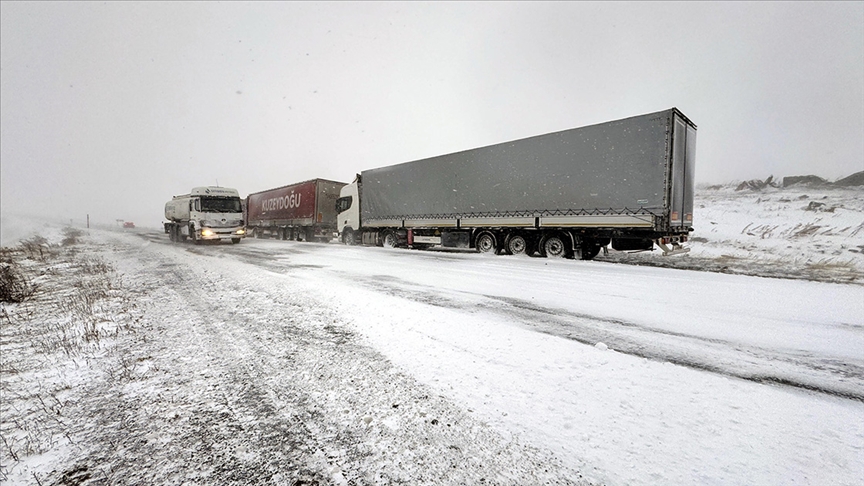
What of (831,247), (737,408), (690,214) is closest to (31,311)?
(737,408)

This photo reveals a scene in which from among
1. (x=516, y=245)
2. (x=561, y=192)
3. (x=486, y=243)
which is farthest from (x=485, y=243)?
(x=561, y=192)

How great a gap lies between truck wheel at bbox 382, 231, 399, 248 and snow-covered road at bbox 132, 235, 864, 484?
10.4 metres

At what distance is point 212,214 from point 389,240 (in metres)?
9.57

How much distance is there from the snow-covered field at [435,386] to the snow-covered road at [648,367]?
2cm

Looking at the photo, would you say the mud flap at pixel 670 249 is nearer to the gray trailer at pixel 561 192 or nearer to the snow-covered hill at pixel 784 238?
the gray trailer at pixel 561 192

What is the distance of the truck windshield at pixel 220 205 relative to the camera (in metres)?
16.9

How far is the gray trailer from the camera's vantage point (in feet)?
29.0

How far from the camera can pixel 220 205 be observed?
683 inches

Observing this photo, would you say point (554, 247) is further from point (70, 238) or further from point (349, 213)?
point (70, 238)

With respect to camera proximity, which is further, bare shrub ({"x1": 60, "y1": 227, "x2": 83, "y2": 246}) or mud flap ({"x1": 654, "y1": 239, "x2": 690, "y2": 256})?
bare shrub ({"x1": 60, "y1": 227, "x2": 83, "y2": 246})

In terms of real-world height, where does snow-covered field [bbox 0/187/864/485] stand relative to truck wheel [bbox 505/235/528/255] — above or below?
below

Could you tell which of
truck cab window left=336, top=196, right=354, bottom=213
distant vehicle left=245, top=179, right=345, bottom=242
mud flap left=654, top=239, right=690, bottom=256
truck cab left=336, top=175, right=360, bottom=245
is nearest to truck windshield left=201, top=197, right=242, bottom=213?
distant vehicle left=245, top=179, right=345, bottom=242

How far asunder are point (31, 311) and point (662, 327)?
385 inches

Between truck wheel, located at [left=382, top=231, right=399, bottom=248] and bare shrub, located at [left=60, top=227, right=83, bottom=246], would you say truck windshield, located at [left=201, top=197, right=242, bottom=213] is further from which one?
bare shrub, located at [left=60, top=227, right=83, bottom=246]
